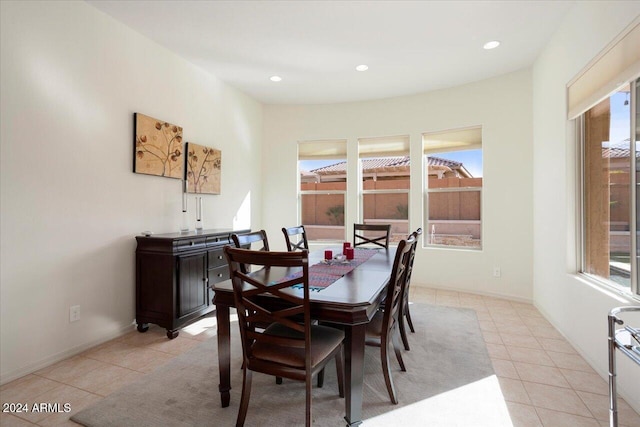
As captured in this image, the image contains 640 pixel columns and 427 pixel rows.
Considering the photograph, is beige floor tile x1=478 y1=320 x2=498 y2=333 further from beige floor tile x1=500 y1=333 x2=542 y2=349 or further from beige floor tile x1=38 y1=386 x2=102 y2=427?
beige floor tile x1=38 y1=386 x2=102 y2=427

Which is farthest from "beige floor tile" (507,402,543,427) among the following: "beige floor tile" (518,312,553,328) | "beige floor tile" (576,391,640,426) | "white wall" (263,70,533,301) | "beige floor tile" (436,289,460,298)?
"white wall" (263,70,533,301)

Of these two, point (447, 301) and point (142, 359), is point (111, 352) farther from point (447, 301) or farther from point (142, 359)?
point (447, 301)

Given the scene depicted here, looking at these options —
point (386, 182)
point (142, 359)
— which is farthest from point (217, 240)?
point (386, 182)

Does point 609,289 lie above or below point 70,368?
above

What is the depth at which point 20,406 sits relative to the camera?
1891 millimetres

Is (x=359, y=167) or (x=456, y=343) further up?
(x=359, y=167)

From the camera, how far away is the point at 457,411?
1847mm

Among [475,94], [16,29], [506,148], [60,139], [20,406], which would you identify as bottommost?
[20,406]

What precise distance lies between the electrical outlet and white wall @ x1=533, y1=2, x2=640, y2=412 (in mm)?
4053

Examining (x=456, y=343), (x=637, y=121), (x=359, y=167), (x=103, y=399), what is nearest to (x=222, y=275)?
(x=103, y=399)

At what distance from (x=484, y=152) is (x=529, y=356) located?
274cm

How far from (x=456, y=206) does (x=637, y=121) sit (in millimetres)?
2644

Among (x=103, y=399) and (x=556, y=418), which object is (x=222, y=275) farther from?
(x=556, y=418)

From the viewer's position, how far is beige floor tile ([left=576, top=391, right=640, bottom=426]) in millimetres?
1765
